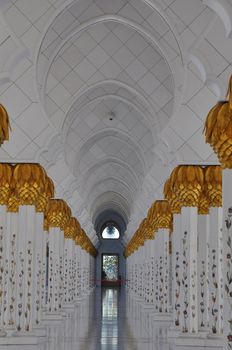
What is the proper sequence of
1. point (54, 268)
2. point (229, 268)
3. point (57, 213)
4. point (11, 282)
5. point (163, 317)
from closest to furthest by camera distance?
point (229, 268), point (11, 282), point (163, 317), point (57, 213), point (54, 268)

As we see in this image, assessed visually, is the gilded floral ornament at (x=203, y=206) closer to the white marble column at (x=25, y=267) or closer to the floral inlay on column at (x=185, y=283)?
the floral inlay on column at (x=185, y=283)

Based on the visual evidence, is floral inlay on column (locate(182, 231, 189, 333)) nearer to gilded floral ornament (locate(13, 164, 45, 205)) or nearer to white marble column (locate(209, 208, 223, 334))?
white marble column (locate(209, 208, 223, 334))

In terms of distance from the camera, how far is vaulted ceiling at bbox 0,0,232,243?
934 cm

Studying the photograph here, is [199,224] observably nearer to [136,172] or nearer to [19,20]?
[19,20]

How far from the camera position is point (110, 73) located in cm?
1678

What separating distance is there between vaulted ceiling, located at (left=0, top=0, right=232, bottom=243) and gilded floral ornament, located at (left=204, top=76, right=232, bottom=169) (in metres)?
0.28

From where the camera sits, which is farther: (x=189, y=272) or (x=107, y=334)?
(x=107, y=334)

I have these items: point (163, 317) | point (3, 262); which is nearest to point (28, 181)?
point (3, 262)

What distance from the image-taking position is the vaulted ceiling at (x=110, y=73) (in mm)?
9344

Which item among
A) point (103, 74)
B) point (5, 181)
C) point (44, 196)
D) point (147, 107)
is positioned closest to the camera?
point (5, 181)

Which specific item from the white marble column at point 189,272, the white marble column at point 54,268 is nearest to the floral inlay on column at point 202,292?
the white marble column at point 189,272

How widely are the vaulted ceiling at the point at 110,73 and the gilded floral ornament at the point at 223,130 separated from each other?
280 mm

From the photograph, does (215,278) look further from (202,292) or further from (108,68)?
(108,68)

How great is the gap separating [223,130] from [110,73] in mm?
8998
